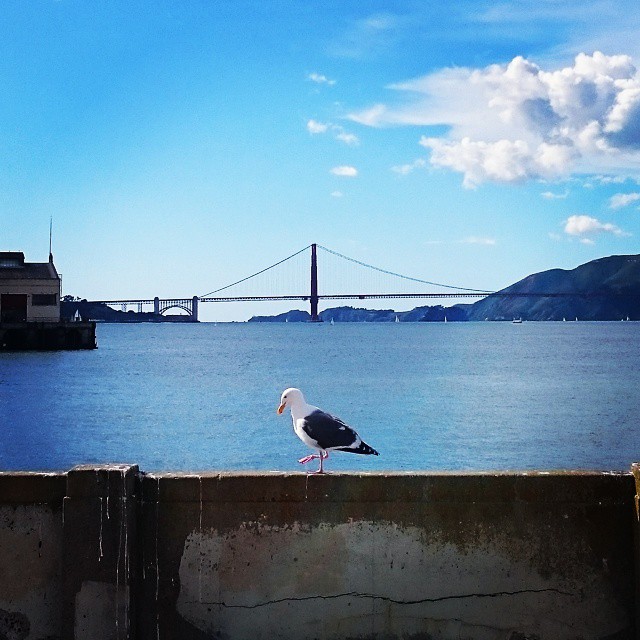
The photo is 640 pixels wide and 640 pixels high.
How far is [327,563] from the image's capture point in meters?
4.68

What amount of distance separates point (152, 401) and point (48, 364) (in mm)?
26757

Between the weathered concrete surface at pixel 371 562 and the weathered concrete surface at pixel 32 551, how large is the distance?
0.45m

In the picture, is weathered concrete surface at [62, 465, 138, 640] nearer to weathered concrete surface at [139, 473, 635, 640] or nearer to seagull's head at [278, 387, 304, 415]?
weathered concrete surface at [139, 473, 635, 640]

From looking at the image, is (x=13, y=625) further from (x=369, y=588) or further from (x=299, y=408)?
(x=299, y=408)

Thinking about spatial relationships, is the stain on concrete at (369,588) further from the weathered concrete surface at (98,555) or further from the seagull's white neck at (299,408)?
the seagull's white neck at (299,408)

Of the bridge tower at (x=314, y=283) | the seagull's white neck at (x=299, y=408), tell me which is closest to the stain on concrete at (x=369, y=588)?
the seagull's white neck at (x=299, y=408)

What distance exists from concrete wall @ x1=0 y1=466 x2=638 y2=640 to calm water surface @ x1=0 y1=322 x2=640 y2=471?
51.3 feet

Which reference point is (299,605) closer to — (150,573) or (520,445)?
(150,573)

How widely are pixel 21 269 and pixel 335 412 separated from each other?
168ft

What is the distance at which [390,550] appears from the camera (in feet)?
15.3

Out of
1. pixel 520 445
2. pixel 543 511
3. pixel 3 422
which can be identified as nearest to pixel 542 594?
pixel 543 511

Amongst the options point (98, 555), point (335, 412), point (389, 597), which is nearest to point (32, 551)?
point (98, 555)

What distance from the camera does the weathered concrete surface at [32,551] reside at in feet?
15.3

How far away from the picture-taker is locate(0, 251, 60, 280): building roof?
76.4m
